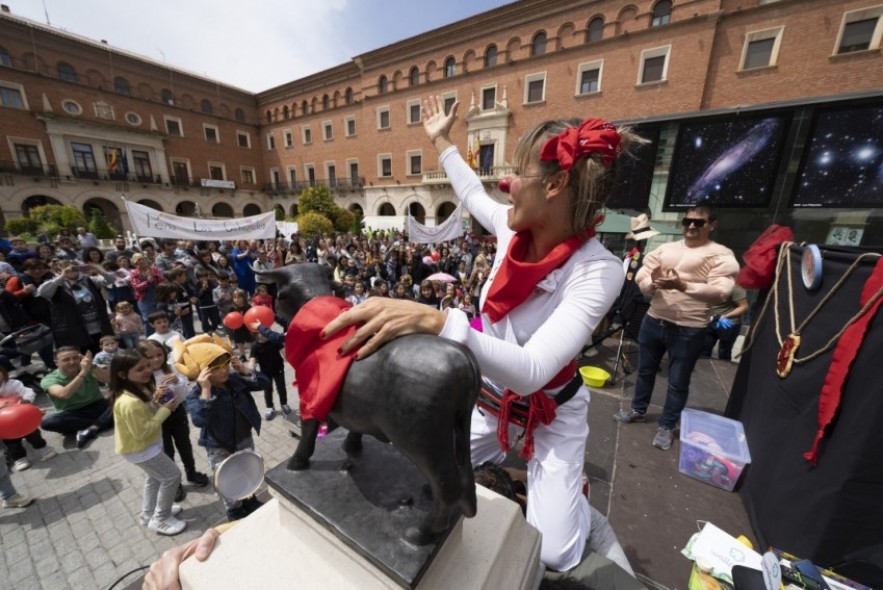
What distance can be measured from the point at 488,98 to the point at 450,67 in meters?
4.09

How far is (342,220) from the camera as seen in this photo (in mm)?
24844

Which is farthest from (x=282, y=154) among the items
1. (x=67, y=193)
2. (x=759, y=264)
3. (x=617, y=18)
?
(x=759, y=264)

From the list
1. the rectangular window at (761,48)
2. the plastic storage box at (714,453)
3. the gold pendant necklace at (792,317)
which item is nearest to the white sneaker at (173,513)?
the plastic storage box at (714,453)

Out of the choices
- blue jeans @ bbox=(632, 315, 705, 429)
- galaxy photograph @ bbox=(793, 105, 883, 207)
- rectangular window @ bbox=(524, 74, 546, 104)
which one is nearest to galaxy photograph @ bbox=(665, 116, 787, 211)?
galaxy photograph @ bbox=(793, 105, 883, 207)

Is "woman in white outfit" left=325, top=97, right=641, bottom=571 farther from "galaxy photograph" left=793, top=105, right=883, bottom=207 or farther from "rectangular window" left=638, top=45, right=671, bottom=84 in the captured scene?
"rectangular window" left=638, top=45, right=671, bottom=84

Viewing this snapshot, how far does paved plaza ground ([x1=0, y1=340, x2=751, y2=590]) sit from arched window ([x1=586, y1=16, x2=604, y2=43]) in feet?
73.1

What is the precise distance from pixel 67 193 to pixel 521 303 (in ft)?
115

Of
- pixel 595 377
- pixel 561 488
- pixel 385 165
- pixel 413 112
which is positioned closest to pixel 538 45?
pixel 413 112

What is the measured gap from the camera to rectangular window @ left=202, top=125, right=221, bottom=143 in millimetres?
31234

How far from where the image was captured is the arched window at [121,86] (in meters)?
27.0

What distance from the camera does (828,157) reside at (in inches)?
250

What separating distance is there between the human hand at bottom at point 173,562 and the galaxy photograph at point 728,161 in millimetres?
9396

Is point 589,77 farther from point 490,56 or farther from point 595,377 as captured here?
point 595,377

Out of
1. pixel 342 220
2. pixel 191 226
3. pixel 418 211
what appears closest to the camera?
pixel 191 226
